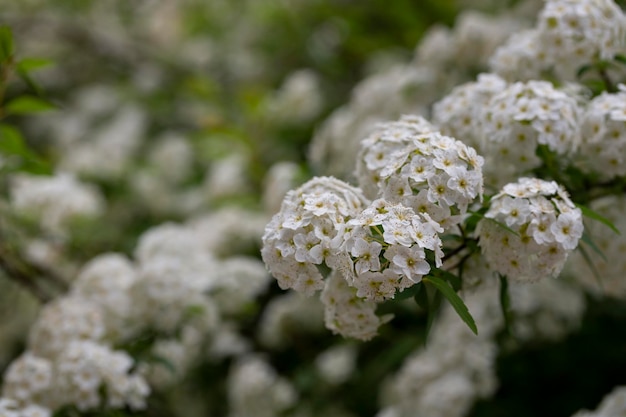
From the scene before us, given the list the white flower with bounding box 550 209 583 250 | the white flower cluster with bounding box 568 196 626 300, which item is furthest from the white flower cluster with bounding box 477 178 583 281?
the white flower cluster with bounding box 568 196 626 300

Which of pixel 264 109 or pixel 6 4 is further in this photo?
pixel 6 4

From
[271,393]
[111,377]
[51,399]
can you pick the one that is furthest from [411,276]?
[271,393]

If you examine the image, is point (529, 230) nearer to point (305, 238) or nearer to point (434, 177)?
point (434, 177)

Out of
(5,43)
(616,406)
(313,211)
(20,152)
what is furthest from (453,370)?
(5,43)

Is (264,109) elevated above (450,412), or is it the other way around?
(264,109)

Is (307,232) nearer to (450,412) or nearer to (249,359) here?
(450,412)
